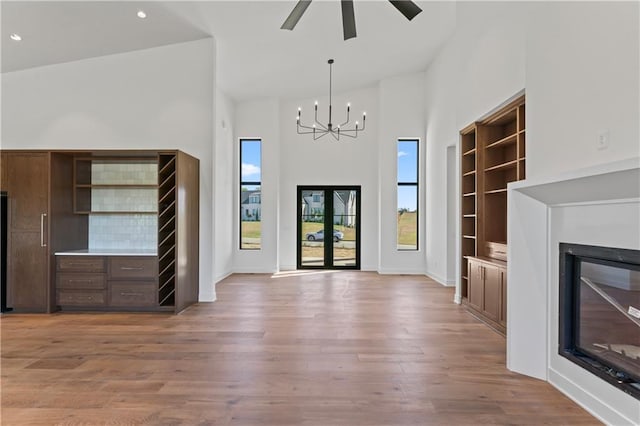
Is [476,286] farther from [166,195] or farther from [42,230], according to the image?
[42,230]

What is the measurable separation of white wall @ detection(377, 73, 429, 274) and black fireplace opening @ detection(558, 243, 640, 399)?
5.52 metres

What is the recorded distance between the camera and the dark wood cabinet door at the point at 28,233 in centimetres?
493

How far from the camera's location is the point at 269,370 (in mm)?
3105

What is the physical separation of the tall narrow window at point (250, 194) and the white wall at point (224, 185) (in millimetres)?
272

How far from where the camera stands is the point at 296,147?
8.96 meters

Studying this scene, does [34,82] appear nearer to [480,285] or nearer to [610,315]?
[480,285]

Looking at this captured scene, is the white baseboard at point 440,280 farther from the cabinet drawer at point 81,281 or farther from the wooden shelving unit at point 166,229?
the cabinet drawer at point 81,281

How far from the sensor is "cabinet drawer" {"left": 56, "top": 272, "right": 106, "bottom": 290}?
5000 millimetres

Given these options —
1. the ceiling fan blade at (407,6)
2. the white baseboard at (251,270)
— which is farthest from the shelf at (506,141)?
the white baseboard at (251,270)

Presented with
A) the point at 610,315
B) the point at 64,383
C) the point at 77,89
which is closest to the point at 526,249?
the point at 610,315

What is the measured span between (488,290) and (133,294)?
460cm

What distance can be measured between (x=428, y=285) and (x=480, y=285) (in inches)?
91.2

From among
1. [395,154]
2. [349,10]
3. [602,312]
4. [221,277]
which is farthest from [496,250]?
[221,277]

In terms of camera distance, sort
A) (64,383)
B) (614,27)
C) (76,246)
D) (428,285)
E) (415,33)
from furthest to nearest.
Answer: (428,285), (415,33), (76,246), (64,383), (614,27)
